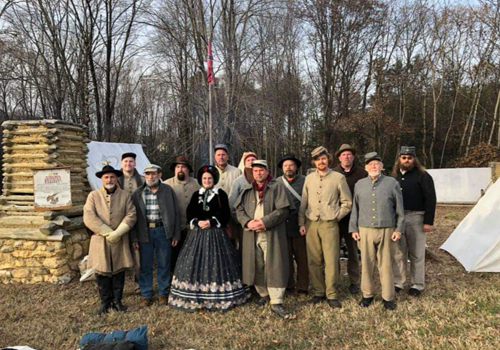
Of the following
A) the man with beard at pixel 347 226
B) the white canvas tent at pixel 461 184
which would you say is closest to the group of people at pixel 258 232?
the man with beard at pixel 347 226

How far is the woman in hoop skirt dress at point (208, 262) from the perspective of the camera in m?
4.05

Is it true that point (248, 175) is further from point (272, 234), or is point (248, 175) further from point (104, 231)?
point (104, 231)

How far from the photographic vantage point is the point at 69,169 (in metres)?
5.68

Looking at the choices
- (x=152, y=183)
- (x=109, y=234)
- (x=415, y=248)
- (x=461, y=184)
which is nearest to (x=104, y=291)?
(x=109, y=234)

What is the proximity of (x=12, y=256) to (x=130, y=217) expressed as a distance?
2.69m

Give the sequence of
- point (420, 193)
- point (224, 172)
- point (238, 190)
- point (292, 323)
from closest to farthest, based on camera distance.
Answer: point (292, 323) → point (420, 193) → point (238, 190) → point (224, 172)

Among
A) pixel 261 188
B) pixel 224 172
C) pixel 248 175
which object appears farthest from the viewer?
pixel 224 172

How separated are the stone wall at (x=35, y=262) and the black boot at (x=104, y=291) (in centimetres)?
A: 160

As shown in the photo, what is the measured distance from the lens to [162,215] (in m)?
4.28

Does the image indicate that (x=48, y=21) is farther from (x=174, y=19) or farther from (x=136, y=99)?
(x=136, y=99)

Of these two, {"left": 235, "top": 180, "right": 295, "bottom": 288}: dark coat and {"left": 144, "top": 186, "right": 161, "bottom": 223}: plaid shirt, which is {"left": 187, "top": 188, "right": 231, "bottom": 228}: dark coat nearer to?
{"left": 235, "top": 180, "right": 295, "bottom": 288}: dark coat

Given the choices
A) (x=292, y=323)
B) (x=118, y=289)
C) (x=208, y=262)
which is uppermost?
(x=208, y=262)

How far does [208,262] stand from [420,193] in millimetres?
2679

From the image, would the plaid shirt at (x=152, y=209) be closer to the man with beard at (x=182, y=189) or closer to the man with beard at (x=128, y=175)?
the man with beard at (x=182, y=189)
